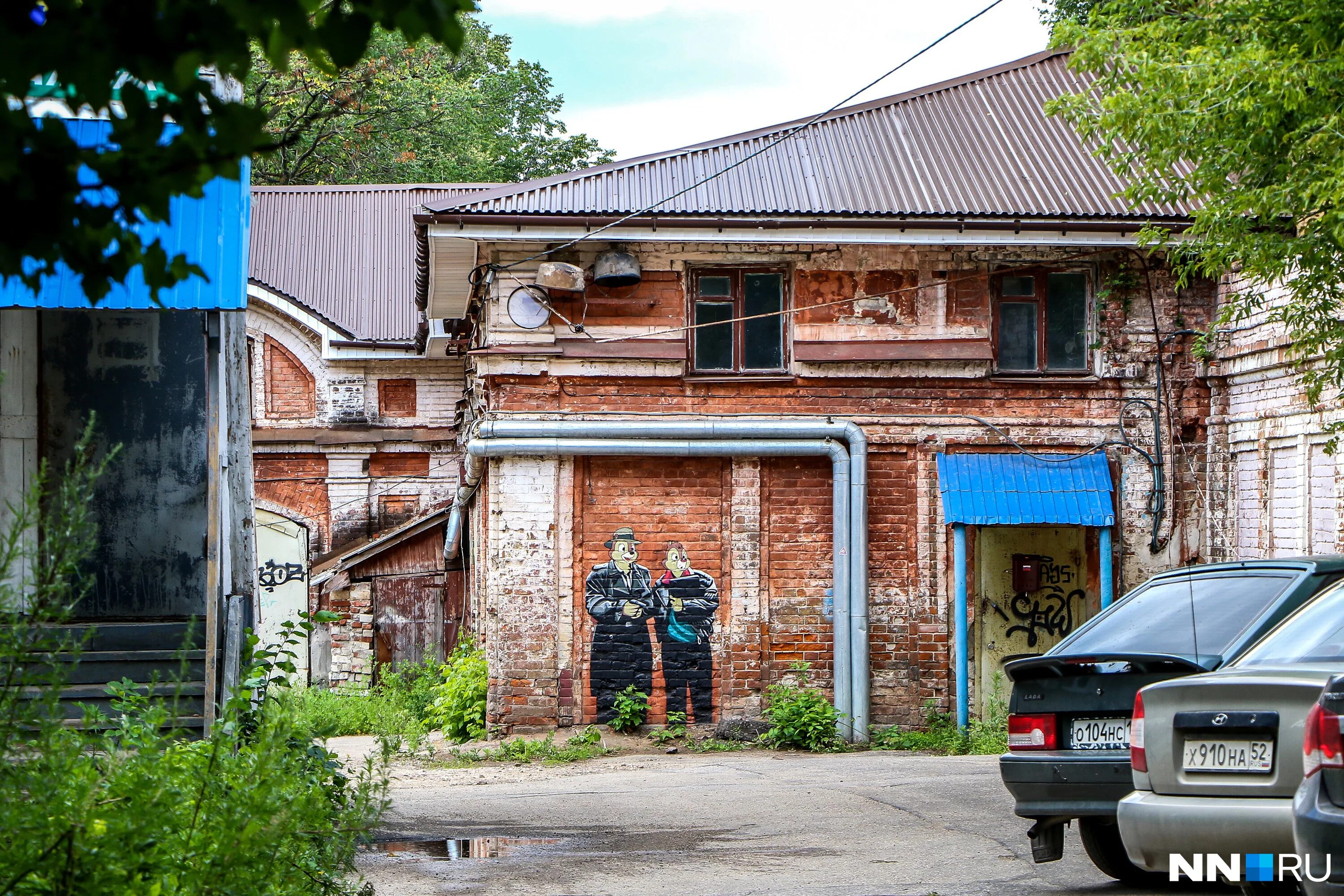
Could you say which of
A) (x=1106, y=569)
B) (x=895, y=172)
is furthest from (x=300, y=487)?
(x=1106, y=569)

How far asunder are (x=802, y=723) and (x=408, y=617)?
9227mm

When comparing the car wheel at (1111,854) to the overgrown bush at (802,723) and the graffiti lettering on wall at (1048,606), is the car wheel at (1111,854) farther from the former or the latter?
the graffiti lettering on wall at (1048,606)

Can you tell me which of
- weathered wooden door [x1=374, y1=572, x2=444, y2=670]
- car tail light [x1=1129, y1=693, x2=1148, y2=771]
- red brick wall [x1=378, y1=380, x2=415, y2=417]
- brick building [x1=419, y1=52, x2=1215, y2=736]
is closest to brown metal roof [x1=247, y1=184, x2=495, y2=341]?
red brick wall [x1=378, y1=380, x2=415, y2=417]

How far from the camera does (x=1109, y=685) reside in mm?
6016

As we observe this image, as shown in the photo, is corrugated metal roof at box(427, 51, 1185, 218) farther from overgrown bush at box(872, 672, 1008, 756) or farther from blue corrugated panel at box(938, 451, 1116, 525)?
overgrown bush at box(872, 672, 1008, 756)

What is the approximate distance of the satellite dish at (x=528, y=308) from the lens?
518 inches

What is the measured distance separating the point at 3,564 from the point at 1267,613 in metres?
5.22

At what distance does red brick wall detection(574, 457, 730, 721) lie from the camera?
13266 millimetres

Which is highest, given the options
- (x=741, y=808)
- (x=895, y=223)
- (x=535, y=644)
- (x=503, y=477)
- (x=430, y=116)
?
(x=430, y=116)

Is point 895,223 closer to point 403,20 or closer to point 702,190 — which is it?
point 702,190

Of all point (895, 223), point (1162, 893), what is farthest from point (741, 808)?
point (895, 223)

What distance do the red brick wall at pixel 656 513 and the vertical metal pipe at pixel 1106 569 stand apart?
3895mm

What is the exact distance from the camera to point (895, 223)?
12.8 metres

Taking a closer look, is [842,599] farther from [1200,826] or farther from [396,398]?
[396,398]
